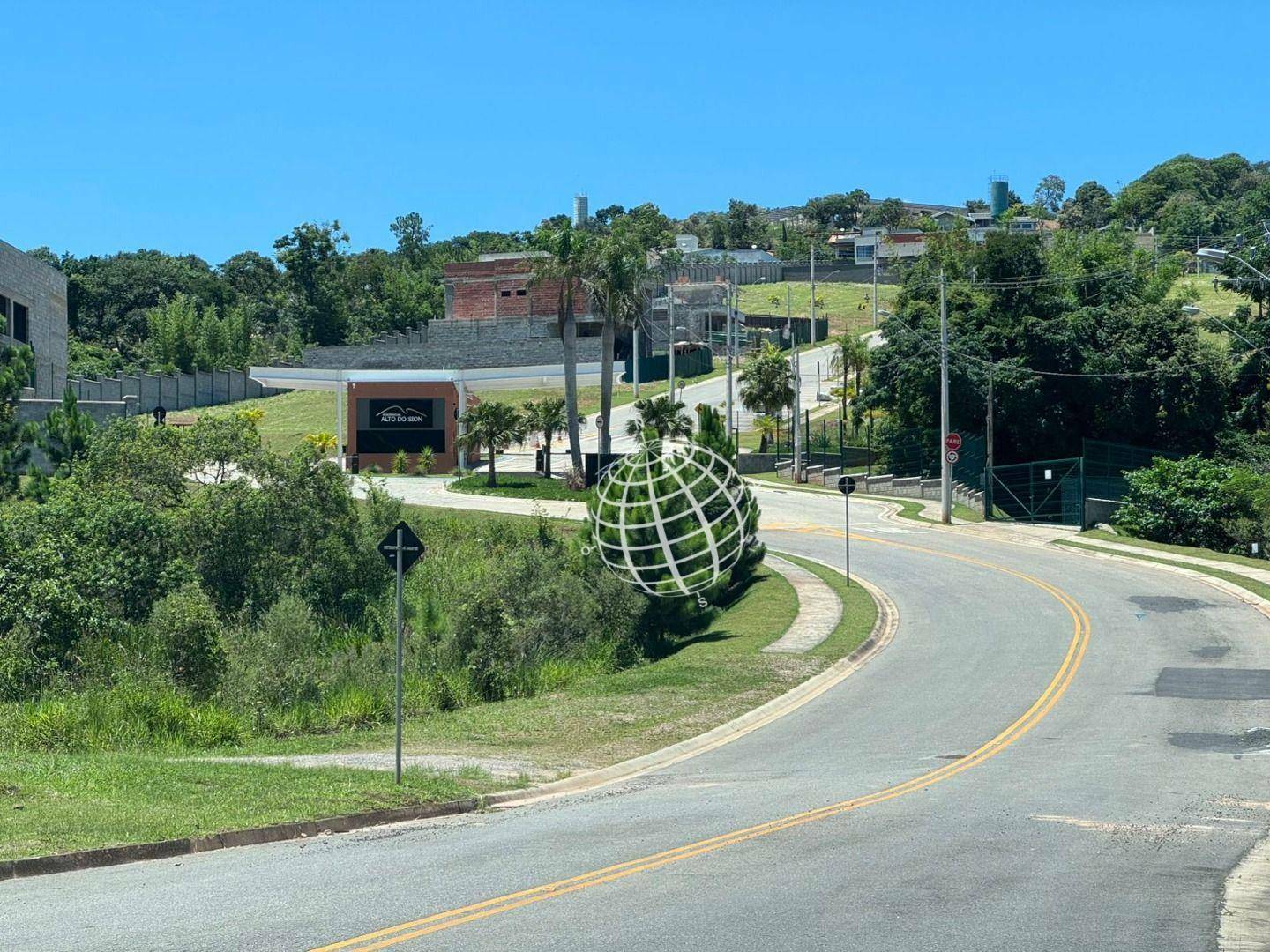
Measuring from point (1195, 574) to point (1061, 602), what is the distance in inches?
260

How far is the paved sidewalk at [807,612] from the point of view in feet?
109

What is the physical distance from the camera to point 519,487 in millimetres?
64125

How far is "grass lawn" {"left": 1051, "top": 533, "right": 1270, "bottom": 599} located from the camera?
40094mm

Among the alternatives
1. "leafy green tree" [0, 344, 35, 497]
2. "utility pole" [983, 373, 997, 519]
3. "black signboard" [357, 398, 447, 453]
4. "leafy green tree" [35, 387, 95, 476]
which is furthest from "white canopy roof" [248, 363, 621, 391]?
"leafy green tree" [0, 344, 35, 497]

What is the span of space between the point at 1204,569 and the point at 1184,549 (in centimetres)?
459

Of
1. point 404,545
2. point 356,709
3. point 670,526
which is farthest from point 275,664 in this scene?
point 404,545

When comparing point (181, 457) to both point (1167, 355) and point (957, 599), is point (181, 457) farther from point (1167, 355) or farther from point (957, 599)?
point (1167, 355)

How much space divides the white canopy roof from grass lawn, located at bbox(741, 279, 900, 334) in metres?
65.1

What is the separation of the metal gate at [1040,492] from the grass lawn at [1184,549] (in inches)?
136

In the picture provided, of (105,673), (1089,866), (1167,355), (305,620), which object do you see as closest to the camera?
(1089,866)

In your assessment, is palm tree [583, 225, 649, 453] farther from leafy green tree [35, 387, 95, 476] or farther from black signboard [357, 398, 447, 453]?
leafy green tree [35, 387, 95, 476]

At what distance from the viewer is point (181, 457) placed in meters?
45.8

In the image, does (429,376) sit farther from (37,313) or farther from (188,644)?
(188,644)

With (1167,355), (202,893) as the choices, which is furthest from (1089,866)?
(1167,355)
